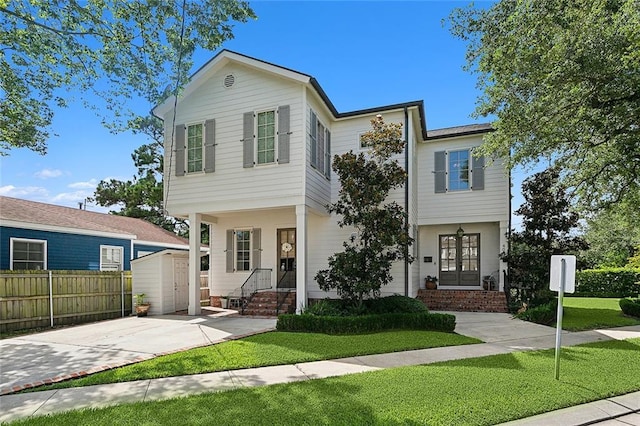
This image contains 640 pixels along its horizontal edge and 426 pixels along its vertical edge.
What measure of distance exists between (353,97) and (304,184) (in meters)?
5.13

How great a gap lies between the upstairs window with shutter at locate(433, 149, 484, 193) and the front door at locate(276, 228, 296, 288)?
6.07 metres

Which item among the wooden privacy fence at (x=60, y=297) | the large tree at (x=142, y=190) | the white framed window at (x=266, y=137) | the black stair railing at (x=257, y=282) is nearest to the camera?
the wooden privacy fence at (x=60, y=297)

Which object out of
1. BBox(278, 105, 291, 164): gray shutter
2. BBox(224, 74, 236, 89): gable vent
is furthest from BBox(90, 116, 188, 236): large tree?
BBox(278, 105, 291, 164): gray shutter

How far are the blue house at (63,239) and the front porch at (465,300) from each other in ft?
43.1

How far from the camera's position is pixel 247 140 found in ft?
37.0

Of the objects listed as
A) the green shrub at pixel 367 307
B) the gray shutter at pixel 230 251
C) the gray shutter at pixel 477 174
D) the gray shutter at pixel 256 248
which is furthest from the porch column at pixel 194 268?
the gray shutter at pixel 477 174

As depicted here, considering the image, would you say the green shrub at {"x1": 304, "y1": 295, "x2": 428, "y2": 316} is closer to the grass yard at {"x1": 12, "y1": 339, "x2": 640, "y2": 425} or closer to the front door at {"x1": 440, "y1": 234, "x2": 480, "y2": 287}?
the grass yard at {"x1": 12, "y1": 339, "x2": 640, "y2": 425}

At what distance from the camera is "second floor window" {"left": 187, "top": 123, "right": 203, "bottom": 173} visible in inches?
470

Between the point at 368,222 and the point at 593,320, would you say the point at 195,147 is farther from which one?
the point at 593,320

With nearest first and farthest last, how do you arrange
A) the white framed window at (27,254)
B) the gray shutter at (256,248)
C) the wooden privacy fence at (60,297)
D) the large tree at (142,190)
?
the wooden privacy fence at (60,297) < the white framed window at (27,254) < the gray shutter at (256,248) < the large tree at (142,190)

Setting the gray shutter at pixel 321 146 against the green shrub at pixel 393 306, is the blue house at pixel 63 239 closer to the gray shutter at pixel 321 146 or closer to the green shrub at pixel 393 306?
the gray shutter at pixel 321 146

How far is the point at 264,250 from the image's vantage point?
1365 cm

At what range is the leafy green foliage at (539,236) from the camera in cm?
1234

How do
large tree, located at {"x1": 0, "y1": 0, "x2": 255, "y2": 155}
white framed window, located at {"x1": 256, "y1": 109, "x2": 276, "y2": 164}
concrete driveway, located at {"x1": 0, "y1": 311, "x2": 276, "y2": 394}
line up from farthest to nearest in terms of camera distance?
white framed window, located at {"x1": 256, "y1": 109, "x2": 276, "y2": 164} < large tree, located at {"x1": 0, "y1": 0, "x2": 255, "y2": 155} < concrete driveway, located at {"x1": 0, "y1": 311, "x2": 276, "y2": 394}
